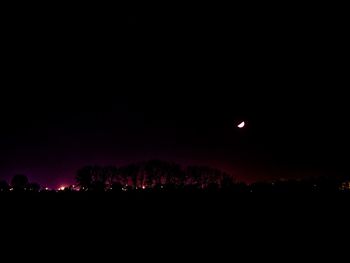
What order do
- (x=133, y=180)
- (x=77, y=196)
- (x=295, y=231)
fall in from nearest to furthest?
(x=295, y=231) < (x=77, y=196) < (x=133, y=180)

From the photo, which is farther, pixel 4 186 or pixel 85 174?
pixel 85 174

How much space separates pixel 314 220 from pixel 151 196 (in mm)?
5611

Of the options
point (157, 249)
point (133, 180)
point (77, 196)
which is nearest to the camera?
point (157, 249)

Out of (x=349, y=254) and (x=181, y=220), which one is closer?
(x=349, y=254)

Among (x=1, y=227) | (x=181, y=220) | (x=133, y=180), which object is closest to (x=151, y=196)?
(x=181, y=220)

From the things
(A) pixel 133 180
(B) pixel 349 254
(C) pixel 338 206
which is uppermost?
(A) pixel 133 180

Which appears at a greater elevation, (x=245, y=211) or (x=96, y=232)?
(x=245, y=211)

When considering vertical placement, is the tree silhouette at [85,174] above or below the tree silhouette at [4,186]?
above

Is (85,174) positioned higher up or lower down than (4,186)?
higher up

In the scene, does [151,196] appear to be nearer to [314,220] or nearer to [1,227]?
[1,227]

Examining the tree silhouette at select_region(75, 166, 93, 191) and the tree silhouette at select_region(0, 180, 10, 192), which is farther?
the tree silhouette at select_region(75, 166, 93, 191)

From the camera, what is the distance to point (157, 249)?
1083 cm

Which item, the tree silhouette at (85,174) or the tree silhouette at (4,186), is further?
the tree silhouette at (85,174)

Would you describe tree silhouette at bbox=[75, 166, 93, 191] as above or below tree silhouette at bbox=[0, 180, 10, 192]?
above
